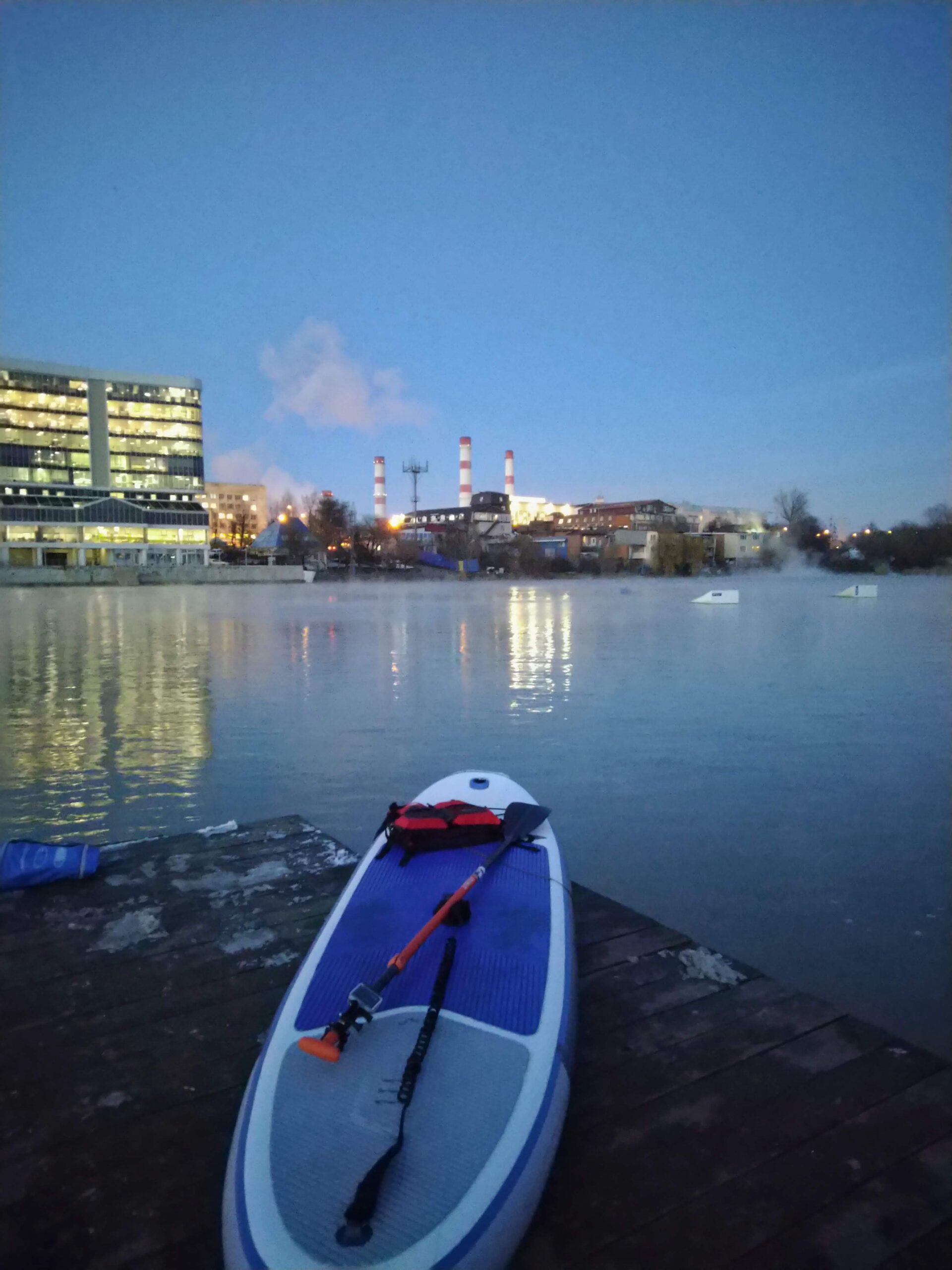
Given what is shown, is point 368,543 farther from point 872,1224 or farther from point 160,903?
point 872,1224

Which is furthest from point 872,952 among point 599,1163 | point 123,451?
point 123,451

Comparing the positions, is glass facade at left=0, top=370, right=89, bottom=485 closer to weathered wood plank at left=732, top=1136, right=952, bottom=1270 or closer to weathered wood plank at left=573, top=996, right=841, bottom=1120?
weathered wood plank at left=573, top=996, right=841, bottom=1120

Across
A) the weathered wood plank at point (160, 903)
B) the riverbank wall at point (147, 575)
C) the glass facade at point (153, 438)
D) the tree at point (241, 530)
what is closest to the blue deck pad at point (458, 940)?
the weathered wood plank at point (160, 903)

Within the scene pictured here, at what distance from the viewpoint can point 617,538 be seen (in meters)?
120

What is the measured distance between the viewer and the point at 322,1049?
8.16 feet

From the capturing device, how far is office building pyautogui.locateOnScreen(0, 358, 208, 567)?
3132 inches

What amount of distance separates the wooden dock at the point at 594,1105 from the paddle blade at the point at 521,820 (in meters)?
0.54

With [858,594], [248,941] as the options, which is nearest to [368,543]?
[858,594]

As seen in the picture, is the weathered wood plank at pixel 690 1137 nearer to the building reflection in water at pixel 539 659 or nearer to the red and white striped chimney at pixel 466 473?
the building reflection in water at pixel 539 659

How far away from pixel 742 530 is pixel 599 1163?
476 ft

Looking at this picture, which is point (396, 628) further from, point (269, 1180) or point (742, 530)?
point (742, 530)

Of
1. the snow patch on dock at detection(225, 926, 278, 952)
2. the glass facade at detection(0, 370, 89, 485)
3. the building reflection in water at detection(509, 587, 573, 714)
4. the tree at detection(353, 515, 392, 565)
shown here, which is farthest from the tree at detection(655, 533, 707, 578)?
the snow patch on dock at detection(225, 926, 278, 952)

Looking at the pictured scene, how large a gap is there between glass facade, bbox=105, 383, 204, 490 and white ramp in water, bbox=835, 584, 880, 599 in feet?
244

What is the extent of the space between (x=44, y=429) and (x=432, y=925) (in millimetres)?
101732
